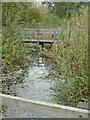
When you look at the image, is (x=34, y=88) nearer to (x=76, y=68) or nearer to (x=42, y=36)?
(x=76, y=68)

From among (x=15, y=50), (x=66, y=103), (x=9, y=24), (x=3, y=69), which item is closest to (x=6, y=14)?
(x=9, y=24)

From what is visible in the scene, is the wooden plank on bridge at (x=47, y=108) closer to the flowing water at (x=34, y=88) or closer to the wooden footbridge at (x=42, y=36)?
the flowing water at (x=34, y=88)

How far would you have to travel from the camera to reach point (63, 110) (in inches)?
48.3

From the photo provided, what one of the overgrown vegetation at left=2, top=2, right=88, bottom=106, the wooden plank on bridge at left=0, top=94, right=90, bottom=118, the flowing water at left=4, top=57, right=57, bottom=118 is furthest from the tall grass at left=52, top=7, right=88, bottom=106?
the wooden plank on bridge at left=0, top=94, right=90, bottom=118

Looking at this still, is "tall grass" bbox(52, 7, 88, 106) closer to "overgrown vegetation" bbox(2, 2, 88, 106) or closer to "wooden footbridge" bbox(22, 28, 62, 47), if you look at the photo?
"overgrown vegetation" bbox(2, 2, 88, 106)

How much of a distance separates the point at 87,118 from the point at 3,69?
14.7 ft

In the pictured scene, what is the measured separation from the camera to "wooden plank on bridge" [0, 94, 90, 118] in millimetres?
1197

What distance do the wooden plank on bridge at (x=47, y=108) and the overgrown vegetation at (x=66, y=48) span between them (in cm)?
138

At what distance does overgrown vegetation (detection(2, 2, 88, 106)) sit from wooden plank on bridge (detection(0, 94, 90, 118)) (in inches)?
54.2

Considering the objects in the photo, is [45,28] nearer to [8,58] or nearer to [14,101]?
[8,58]

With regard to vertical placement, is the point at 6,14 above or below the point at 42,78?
above

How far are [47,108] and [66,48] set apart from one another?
2661 millimetres

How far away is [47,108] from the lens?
1.27m

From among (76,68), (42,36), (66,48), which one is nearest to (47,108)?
(76,68)
